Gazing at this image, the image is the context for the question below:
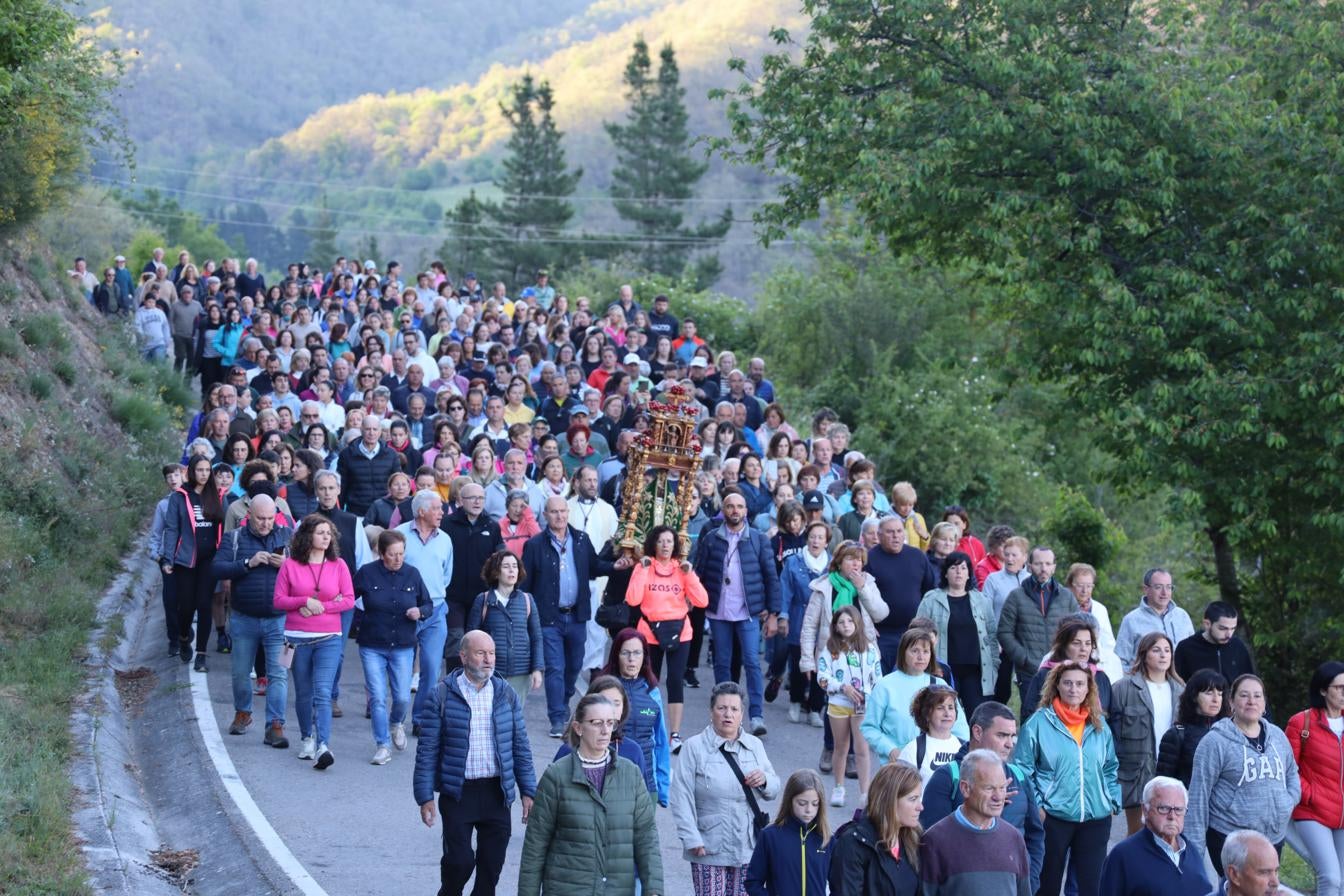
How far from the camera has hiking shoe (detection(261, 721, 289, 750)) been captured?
12180 mm

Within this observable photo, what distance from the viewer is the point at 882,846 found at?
6.96 metres

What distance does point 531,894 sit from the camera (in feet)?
24.7

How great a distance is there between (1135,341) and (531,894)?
12.6m

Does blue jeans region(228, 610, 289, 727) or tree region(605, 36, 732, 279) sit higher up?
tree region(605, 36, 732, 279)

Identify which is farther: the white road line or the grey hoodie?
the white road line

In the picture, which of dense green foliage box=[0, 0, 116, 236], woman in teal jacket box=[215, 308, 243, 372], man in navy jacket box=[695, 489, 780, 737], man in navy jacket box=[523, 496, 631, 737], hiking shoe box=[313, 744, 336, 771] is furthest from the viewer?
woman in teal jacket box=[215, 308, 243, 372]

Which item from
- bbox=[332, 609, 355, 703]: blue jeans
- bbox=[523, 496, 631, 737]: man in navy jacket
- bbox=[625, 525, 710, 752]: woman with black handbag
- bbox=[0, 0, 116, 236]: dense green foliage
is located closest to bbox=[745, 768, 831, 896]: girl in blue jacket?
bbox=[625, 525, 710, 752]: woman with black handbag

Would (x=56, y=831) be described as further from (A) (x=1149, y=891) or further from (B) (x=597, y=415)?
(B) (x=597, y=415)

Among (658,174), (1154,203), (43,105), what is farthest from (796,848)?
(658,174)

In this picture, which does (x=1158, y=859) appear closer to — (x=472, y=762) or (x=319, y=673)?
(x=472, y=762)

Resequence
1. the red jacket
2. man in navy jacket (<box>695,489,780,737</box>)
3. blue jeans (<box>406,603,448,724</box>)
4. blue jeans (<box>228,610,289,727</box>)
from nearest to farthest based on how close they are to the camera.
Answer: the red jacket
blue jeans (<box>228,610,289,727</box>)
blue jeans (<box>406,603,448,724</box>)
man in navy jacket (<box>695,489,780,737</box>)

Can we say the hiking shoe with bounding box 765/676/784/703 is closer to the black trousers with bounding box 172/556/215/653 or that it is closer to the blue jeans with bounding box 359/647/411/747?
the blue jeans with bounding box 359/647/411/747

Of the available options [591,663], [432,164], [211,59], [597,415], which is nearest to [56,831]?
[591,663]

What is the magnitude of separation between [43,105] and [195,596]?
6546 mm
